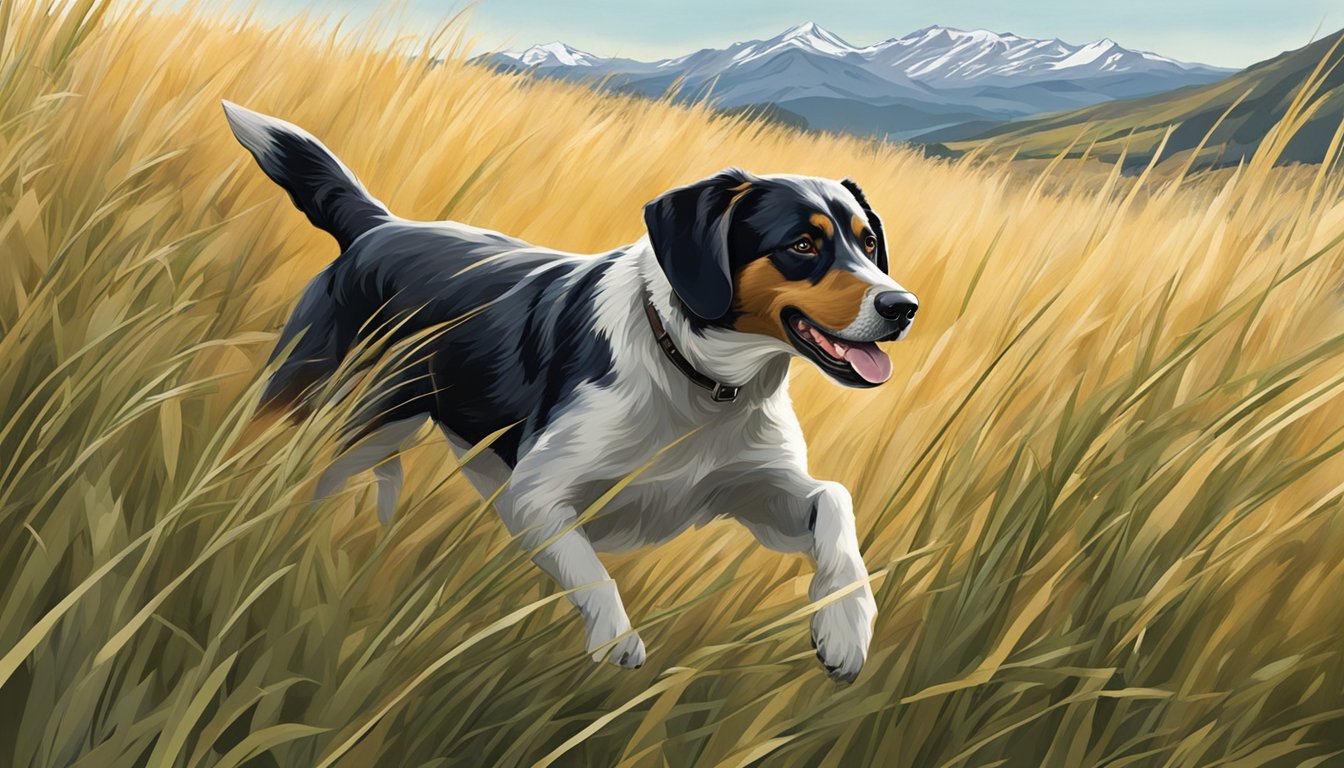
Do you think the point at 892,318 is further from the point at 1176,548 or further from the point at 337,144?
the point at 337,144

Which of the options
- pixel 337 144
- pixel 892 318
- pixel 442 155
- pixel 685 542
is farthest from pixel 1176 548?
pixel 337 144

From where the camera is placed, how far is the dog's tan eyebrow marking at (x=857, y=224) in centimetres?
217

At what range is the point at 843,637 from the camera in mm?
1638

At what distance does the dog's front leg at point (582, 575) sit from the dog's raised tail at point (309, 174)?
3.50 feet

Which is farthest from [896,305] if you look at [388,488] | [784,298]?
[388,488]

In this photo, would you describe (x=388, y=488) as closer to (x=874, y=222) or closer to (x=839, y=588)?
(x=839, y=588)

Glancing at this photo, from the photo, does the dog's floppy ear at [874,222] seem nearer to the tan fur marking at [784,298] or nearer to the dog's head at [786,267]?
the dog's head at [786,267]

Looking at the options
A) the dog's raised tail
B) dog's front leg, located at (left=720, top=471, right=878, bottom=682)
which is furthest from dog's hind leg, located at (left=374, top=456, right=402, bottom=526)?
dog's front leg, located at (left=720, top=471, right=878, bottom=682)

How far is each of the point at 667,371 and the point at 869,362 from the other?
1.19 feet

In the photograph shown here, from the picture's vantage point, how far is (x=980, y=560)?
1.72m

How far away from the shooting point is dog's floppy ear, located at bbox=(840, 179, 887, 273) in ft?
7.63

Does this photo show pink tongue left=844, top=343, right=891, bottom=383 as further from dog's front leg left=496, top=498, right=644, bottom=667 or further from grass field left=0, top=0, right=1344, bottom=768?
dog's front leg left=496, top=498, right=644, bottom=667

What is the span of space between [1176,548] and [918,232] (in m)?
2.37

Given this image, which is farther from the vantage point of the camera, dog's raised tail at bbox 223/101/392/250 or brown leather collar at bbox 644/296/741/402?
dog's raised tail at bbox 223/101/392/250
